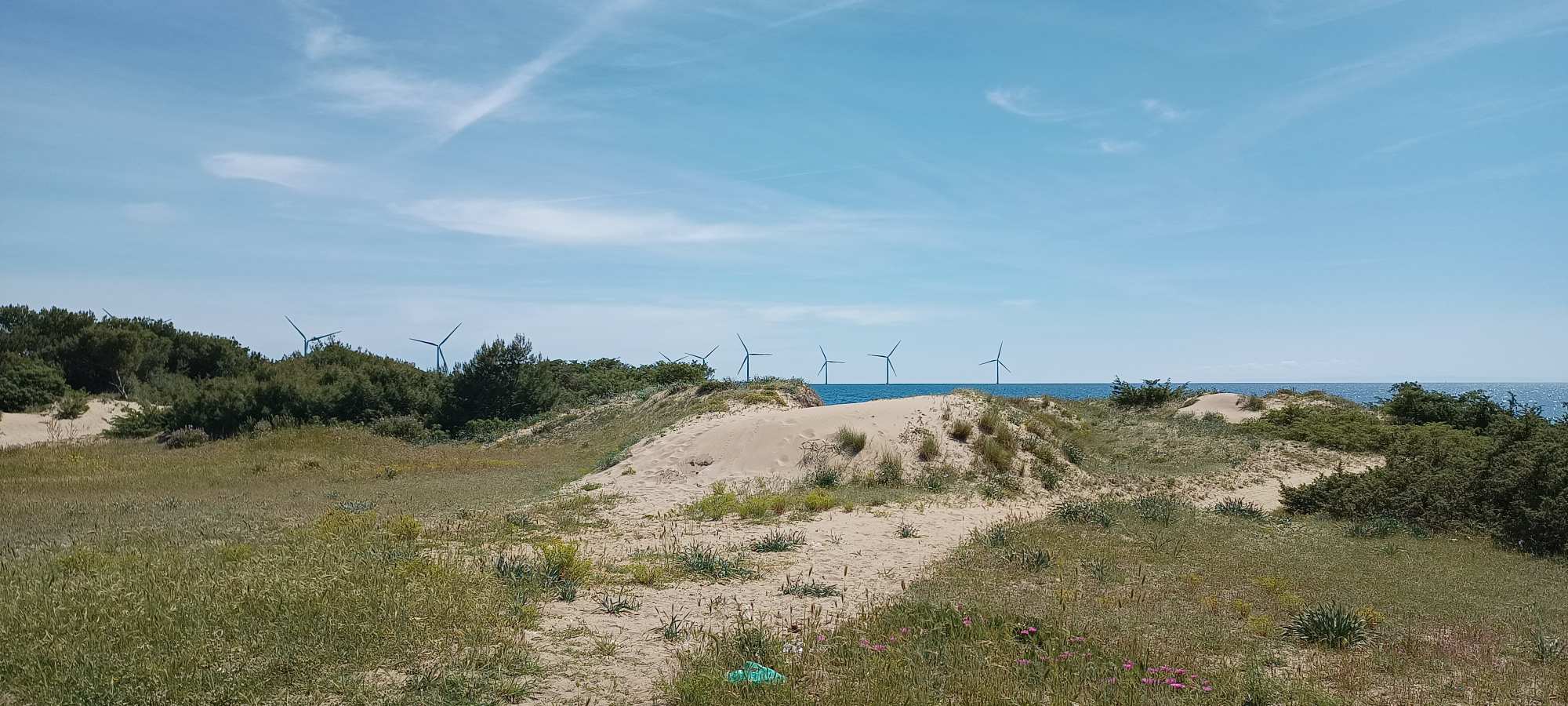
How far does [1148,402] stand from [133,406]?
51101mm

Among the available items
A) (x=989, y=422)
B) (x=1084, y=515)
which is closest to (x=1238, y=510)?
(x=1084, y=515)

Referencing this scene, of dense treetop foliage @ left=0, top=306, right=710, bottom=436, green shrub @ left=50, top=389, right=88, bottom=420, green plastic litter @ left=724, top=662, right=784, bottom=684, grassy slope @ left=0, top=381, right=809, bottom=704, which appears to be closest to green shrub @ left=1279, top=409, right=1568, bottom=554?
green plastic litter @ left=724, top=662, right=784, bottom=684

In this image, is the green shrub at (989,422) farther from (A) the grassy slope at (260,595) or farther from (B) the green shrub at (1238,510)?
(A) the grassy slope at (260,595)

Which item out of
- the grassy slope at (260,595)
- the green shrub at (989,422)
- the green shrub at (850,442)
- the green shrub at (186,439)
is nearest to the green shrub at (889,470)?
the green shrub at (850,442)

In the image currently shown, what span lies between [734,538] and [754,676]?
23.1 feet

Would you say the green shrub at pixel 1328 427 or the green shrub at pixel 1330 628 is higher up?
the green shrub at pixel 1328 427

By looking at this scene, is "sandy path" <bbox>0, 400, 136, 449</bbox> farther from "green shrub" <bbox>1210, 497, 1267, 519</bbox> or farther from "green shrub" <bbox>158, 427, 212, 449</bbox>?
"green shrub" <bbox>1210, 497, 1267, 519</bbox>

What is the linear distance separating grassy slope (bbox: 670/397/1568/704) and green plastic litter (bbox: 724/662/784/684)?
4.6 inches

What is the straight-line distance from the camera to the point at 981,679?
20.4 feet

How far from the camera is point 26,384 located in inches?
1683

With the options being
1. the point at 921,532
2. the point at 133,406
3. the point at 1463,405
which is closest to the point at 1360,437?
the point at 1463,405

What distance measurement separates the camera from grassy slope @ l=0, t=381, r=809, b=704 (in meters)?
6.07

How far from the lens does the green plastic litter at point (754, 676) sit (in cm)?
607

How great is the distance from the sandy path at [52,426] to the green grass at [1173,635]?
135ft
